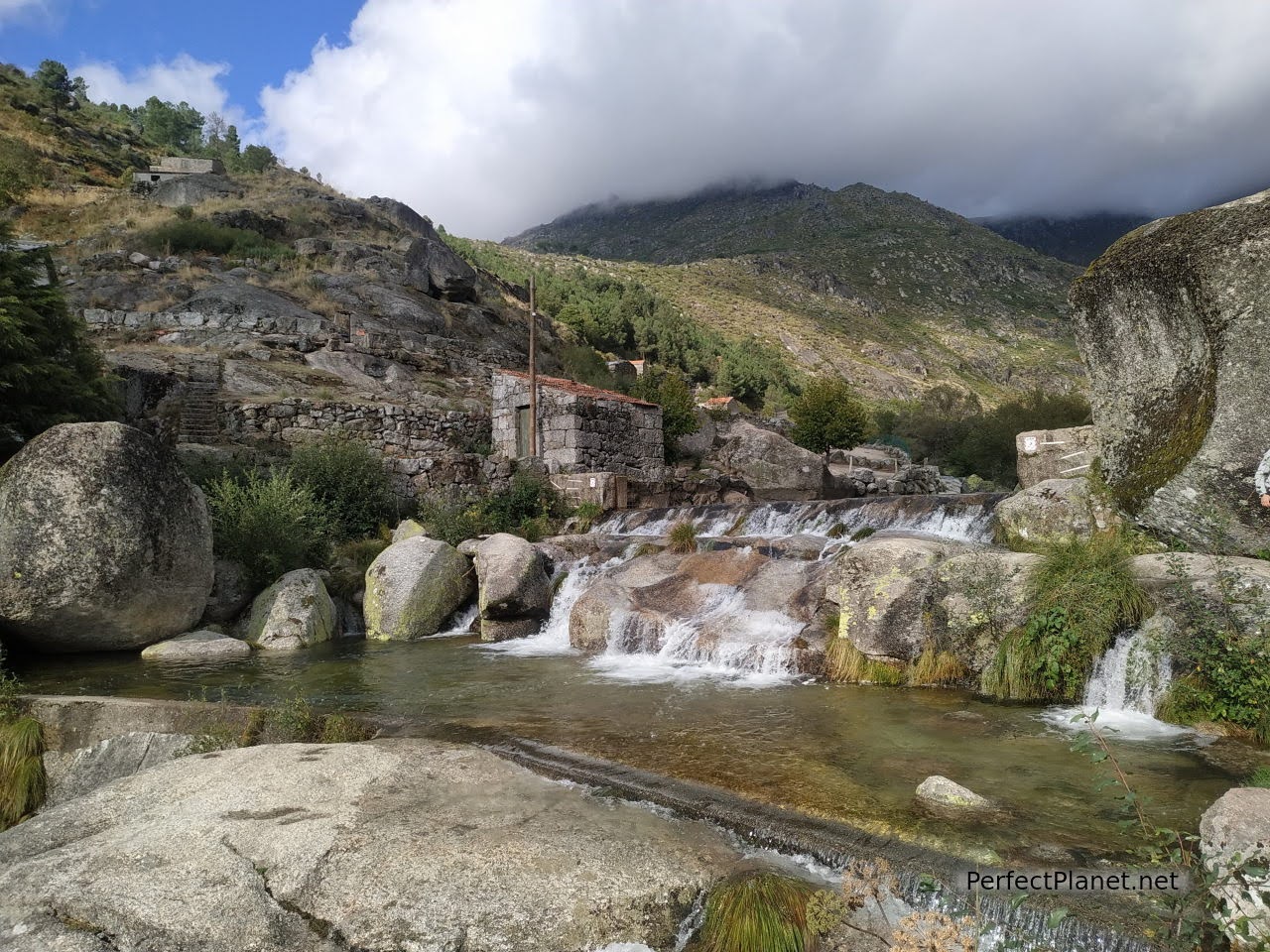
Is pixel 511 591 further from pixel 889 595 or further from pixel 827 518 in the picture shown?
pixel 827 518

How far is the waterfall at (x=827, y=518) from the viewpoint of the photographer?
11312mm

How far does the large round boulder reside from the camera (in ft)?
26.2

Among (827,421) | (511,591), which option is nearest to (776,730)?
(511,591)

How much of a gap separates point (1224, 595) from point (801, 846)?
14.1 ft

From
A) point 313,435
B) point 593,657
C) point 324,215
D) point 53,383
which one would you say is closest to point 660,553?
point 593,657

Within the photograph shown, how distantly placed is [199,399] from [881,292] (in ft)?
267

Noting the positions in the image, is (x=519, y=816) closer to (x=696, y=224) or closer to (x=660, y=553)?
(x=660, y=553)

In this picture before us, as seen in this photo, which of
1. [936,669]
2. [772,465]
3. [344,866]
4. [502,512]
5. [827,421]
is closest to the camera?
[344,866]

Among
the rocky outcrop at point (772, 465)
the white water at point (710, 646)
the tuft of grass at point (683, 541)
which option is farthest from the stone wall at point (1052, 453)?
the rocky outcrop at point (772, 465)

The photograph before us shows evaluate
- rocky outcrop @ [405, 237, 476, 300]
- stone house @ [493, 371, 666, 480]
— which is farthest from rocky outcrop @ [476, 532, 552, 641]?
rocky outcrop @ [405, 237, 476, 300]

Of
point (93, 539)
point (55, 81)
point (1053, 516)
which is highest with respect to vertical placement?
point (55, 81)

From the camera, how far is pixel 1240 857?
2461mm

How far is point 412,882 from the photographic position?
124 inches

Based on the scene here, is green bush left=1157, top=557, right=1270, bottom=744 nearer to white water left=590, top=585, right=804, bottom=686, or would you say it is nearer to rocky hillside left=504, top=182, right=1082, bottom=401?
white water left=590, top=585, right=804, bottom=686
